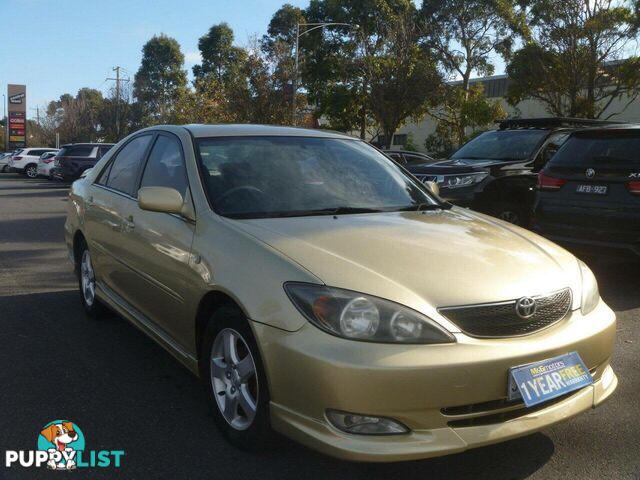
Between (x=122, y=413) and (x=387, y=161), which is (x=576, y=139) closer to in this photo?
(x=387, y=161)

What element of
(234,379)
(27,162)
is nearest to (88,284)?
(234,379)

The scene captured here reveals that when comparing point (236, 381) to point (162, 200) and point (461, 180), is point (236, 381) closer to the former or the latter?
point (162, 200)

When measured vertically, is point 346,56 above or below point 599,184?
above

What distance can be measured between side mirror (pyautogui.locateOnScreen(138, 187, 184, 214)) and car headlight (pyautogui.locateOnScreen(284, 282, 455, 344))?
1.19 meters

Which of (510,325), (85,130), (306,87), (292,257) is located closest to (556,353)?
(510,325)

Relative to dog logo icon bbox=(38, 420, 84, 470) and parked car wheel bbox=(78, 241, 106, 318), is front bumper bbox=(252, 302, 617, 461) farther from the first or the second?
parked car wheel bbox=(78, 241, 106, 318)

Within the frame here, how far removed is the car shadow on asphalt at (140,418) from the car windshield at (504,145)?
610cm

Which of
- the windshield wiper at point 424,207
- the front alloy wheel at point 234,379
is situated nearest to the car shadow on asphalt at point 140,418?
Result: the front alloy wheel at point 234,379

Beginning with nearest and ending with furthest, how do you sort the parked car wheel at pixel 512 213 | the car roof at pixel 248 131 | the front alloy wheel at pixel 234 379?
1. the front alloy wheel at pixel 234 379
2. the car roof at pixel 248 131
3. the parked car wheel at pixel 512 213

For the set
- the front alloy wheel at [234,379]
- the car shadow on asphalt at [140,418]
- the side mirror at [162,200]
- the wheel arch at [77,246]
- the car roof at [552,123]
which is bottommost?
the car shadow on asphalt at [140,418]

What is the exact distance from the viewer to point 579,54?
25562 millimetres

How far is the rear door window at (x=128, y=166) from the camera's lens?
4.69m

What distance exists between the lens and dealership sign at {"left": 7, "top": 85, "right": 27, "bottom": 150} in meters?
66.9

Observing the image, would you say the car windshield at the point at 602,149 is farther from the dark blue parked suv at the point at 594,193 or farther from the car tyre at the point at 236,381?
the car tyre at the point at 236,381
